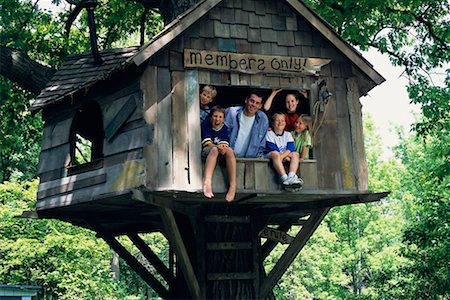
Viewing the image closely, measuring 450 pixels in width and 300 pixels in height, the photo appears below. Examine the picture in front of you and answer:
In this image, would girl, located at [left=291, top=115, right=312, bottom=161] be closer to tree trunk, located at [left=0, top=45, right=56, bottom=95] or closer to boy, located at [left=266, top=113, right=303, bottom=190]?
boy, located at [left=266, top=113, right=303, bottom=190]

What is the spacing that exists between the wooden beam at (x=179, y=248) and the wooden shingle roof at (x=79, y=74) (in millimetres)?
1898

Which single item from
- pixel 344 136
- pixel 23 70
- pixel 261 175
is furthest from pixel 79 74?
pixel 344 136

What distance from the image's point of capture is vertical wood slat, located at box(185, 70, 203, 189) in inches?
284

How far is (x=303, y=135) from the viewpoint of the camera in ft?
26.3

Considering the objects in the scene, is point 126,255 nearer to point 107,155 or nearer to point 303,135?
point 107,155

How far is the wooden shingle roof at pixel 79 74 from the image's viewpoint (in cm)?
825

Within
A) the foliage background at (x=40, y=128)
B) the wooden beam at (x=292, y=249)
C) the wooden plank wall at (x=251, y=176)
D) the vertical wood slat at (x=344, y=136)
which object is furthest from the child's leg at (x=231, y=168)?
the foliage background at (x=40, y=128)

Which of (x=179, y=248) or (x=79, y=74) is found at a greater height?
(x=79, y=74)

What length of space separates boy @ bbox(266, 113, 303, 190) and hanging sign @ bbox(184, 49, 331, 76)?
0.64 m

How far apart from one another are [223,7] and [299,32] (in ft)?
3.49

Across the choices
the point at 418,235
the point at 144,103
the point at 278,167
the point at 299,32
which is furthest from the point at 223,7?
the point at 418,235

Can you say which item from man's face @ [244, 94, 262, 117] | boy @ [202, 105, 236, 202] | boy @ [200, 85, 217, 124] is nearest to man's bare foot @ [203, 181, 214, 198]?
boy @ [202, 105, 236, 202]

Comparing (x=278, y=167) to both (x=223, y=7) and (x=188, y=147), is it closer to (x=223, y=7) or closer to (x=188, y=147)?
(x=188, y=147)

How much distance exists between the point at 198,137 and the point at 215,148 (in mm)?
358
